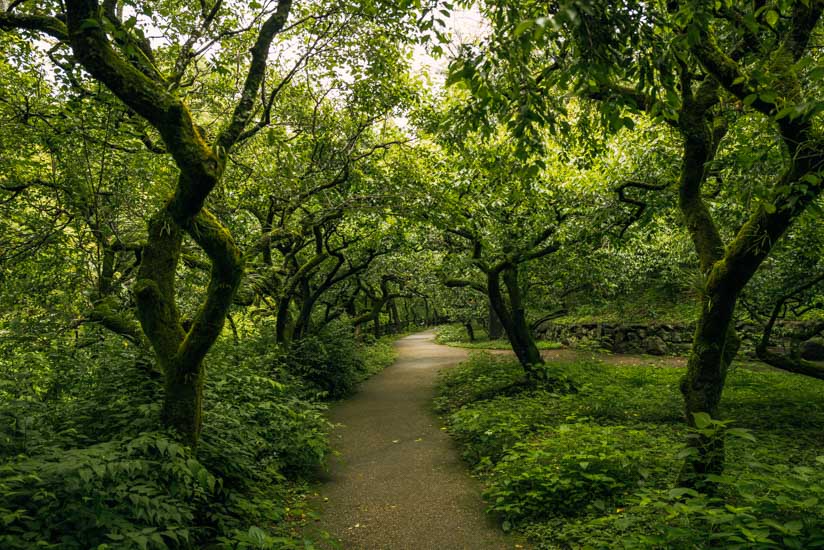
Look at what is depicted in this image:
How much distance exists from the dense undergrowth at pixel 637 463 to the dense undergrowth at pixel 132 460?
2795 mm

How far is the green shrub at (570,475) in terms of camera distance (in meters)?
4.99

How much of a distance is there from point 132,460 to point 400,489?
3.98 metres

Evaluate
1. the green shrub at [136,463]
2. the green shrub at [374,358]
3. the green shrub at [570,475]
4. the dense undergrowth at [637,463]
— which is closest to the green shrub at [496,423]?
the dense undergrowth at [637,463]

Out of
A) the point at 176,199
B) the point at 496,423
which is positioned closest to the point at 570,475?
the point at 496,423

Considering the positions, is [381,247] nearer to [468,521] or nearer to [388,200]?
[388,200]

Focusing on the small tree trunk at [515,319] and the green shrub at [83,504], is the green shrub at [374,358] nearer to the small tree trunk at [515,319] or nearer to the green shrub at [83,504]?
the small tree trunk at [515,319]

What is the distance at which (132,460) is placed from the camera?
3334 millimetres

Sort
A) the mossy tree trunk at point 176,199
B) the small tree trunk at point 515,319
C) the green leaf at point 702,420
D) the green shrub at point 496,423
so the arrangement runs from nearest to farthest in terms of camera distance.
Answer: the green leaf at point 702,420 → the mossy tree trunk at point 176,199 → the green shrub at point 496,423 → the small tree trunk at point 515,319

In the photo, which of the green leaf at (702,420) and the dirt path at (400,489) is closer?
the green leaf at (702,420)

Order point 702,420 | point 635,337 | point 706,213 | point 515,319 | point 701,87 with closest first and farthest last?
point 702,420 < point 701,87 < point 706,213 < point 515,319 < point 635,337

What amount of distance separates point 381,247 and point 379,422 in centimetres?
500

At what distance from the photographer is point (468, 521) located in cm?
527

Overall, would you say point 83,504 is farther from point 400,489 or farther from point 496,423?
point 496,423

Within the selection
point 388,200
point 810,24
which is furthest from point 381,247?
point 810,24
